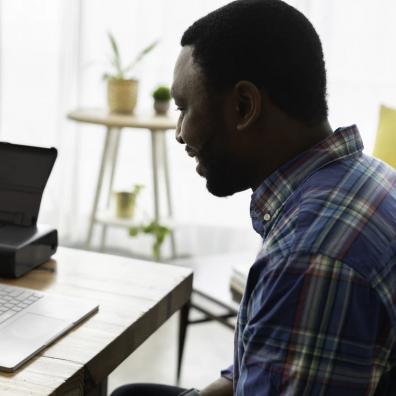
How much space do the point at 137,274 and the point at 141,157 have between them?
88.5 inches

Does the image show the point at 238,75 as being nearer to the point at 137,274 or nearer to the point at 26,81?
the point at 137,274

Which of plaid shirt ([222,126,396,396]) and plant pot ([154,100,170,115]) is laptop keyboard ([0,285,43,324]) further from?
plant pot ([154,100,170,115])

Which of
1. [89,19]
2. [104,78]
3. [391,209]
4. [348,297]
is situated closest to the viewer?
[348,297]

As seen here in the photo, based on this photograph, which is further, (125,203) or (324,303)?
(125,203)

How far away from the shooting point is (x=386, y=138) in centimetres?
217

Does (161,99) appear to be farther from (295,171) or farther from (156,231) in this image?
(295,171)

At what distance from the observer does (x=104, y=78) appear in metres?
3.00

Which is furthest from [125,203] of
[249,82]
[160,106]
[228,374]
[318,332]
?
[318,332]

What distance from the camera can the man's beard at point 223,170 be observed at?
0.98m

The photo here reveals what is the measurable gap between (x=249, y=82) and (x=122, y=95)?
2.15m

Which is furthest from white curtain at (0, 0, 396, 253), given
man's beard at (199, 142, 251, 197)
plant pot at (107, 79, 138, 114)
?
man's beard at (199, 142, 251, 197)

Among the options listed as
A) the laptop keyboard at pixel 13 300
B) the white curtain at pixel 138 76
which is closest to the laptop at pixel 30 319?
the laptop keyboard at pixel 13 300

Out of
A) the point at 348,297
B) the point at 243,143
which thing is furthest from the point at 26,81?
the point at 348,297

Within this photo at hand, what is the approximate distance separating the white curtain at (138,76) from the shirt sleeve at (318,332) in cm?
256
